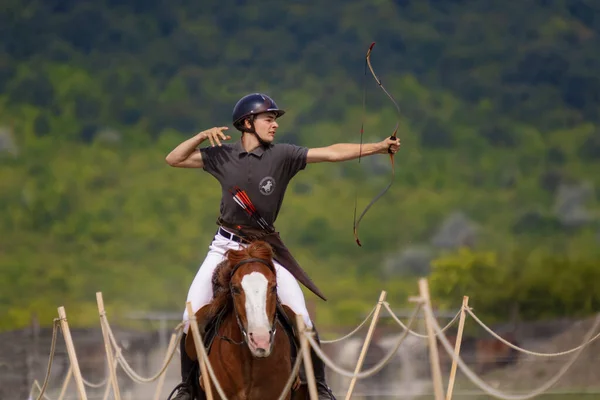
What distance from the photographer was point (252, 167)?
6.18 metres

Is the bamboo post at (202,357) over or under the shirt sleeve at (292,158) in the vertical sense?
under

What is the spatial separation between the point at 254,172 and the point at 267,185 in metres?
0.09

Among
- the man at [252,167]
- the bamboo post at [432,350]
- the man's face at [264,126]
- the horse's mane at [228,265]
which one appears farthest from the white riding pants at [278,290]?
the bamboo post at [432,350]

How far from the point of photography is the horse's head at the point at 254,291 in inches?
210

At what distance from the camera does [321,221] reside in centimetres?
2542

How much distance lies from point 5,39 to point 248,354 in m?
25.3

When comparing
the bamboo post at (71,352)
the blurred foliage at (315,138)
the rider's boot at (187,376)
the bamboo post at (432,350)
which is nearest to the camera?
the bamboo post at (432,350)

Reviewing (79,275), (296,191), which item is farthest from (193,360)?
(296,191)

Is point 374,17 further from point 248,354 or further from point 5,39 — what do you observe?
point 248,354

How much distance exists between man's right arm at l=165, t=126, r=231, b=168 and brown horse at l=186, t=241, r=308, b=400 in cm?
70

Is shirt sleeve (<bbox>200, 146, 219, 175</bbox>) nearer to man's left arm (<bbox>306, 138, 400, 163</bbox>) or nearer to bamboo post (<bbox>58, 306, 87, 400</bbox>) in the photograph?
man's left arm (<bbox>306, 138, 400, 163</bbox>)

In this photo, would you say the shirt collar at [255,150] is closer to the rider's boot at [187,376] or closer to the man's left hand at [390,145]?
the man's left hand at [390,145]

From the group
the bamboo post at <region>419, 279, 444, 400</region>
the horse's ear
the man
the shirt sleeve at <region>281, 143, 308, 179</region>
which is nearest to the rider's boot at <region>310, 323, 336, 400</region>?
the man

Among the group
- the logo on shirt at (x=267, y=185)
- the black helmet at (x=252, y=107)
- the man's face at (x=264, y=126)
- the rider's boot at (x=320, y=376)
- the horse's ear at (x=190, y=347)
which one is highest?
the black helmet at (x=252, y=107)
